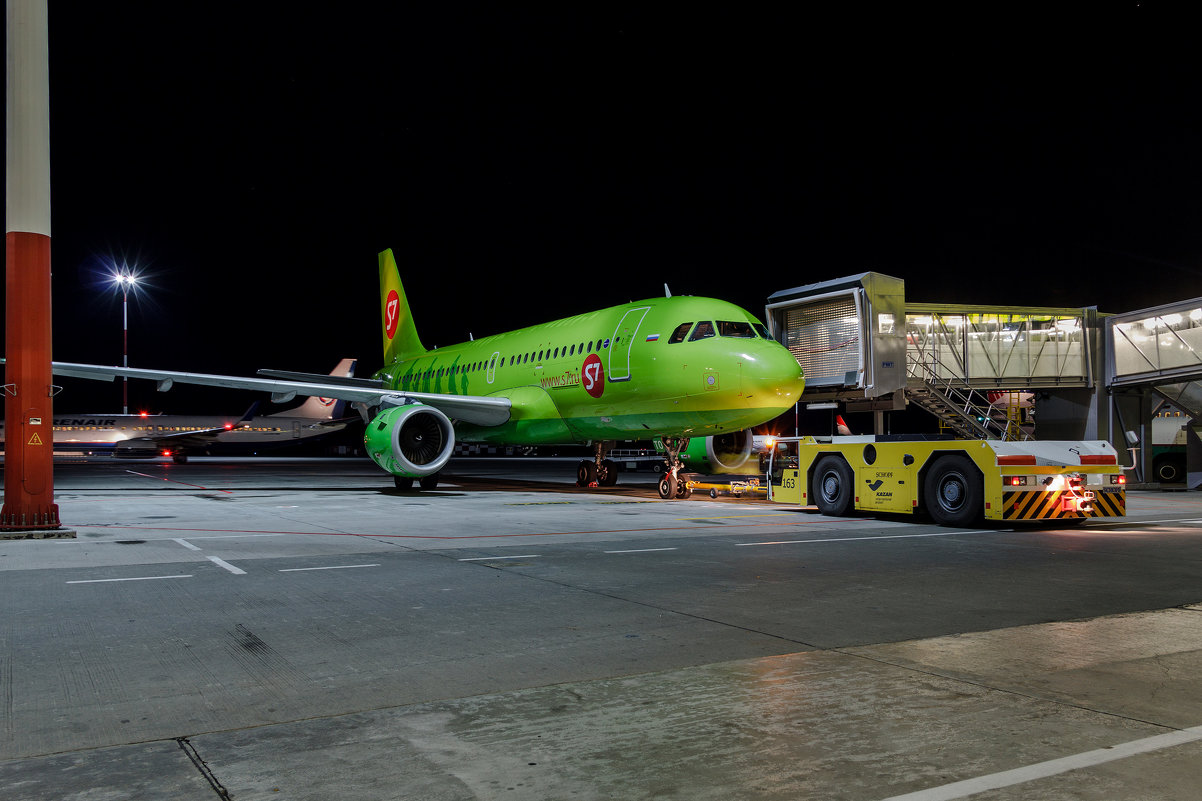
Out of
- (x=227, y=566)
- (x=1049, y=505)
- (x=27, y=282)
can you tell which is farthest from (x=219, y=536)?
(x=1049, y=505)

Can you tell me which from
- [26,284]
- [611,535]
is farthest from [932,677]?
[26,284]

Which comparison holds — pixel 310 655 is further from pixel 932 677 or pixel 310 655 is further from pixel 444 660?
pixel 932 677

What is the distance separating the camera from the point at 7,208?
10.4m

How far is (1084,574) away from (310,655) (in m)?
6.92

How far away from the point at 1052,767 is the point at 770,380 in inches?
488

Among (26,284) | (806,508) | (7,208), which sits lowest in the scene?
(806,508)

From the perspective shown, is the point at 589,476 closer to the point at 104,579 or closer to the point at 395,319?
the point at 395,319

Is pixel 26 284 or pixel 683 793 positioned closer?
pixel 683 793

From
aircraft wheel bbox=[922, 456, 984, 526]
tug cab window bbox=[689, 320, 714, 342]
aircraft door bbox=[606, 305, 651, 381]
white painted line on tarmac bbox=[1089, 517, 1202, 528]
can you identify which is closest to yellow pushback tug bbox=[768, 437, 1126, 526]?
aircraft wheel bbox=[922, 456, 984, 526]

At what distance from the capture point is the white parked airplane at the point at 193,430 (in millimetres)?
54125

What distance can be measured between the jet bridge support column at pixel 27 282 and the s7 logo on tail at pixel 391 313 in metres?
19.6

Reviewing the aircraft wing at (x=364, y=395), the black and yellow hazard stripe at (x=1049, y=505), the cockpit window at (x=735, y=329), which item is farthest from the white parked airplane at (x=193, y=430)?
the black and yellow hazard stripe at (x=1049, y=505)

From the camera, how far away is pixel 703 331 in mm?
16453

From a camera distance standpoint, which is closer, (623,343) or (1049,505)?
(1049,505)
